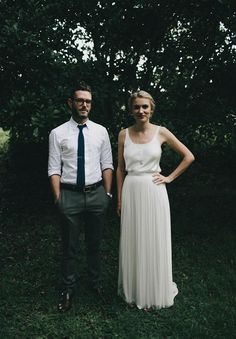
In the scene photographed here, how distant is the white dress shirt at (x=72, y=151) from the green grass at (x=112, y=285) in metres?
1.67

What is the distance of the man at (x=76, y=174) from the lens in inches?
190

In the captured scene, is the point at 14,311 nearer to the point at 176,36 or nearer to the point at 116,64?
the point at 116,64

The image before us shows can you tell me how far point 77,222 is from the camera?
4988 mm

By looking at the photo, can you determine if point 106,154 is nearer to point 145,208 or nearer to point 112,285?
point 145,208

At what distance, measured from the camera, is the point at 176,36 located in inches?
303

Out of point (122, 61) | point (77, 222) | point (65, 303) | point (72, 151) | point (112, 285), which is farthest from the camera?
point (122, 61)

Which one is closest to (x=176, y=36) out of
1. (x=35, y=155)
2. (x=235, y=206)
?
(x=235, y=206)

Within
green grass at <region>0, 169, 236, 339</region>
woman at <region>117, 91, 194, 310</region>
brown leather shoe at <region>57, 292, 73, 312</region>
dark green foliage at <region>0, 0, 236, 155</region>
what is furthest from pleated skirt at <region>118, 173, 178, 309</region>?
dark green foliage at <region>0, 0, 236, 155</region>

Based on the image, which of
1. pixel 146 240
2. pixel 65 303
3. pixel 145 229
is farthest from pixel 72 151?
pixel 65 303

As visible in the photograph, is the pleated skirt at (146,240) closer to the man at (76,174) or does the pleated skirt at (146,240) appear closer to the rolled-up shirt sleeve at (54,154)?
the man at (76,174)

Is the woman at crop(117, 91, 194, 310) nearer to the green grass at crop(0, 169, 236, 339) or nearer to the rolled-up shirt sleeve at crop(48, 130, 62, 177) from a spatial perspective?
the green grass at crop(0, 169, 236, 339)

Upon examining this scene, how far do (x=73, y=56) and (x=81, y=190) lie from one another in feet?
10.1

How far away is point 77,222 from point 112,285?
4.29 feet

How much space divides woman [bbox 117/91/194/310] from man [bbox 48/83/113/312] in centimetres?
29
